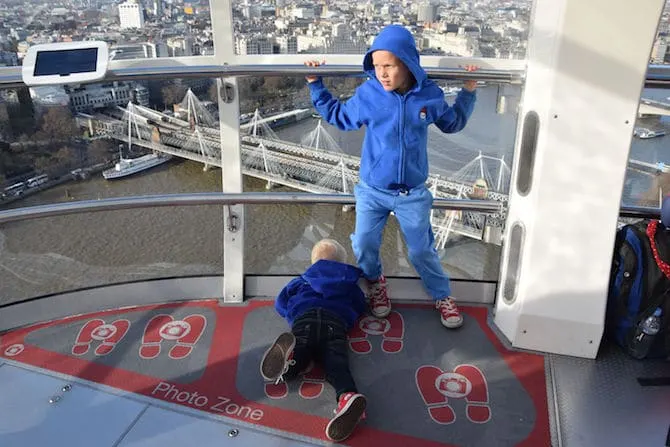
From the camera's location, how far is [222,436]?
63.9 inches

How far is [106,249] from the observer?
246 cm

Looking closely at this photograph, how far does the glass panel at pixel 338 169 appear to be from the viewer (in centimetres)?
213

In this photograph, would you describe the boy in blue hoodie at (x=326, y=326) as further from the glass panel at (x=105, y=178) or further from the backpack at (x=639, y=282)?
the backpack at (x=639, y=282)

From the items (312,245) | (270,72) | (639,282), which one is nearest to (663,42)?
(639,282)

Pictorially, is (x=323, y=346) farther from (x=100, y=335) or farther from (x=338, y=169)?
(x=100, y=335)

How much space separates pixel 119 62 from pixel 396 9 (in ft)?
3.98

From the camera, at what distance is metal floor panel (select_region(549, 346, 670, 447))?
1.64 meters

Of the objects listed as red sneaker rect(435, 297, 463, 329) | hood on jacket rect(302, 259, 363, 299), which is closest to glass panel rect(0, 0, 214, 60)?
hood on jacket rect(302, 259, 363, 299)

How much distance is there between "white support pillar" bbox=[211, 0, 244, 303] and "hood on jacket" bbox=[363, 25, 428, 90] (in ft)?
1.79

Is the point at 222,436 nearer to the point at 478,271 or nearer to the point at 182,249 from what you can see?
the point at 182,249

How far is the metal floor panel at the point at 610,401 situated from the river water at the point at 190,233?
1.88 ft

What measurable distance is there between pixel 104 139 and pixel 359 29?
3.76 feet

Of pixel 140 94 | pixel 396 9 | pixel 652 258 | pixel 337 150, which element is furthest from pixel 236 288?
pixel 652 258

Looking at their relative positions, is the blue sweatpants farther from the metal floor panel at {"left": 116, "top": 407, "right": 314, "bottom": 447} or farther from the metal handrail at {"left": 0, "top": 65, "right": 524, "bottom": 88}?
the metal floor panel at {"left": 116, "top": 407, "right": 314, "bottom": 447}
